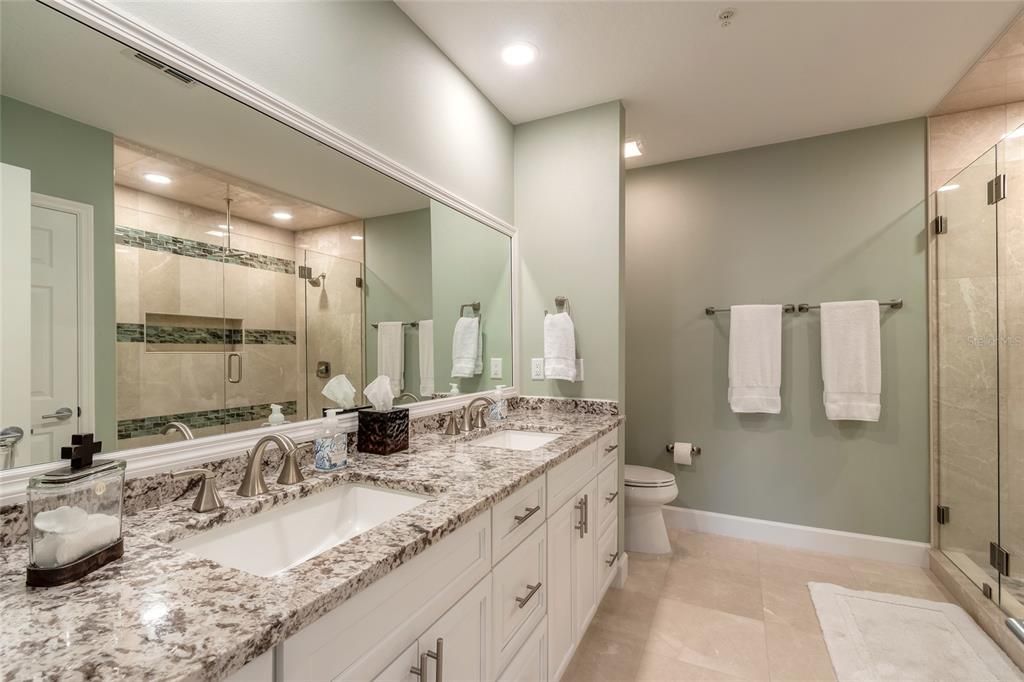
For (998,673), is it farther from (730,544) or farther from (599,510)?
(599,510)

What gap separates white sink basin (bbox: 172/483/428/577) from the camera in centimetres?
94

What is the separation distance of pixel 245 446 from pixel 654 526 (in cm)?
237

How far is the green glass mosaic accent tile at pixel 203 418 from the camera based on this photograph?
977 mm

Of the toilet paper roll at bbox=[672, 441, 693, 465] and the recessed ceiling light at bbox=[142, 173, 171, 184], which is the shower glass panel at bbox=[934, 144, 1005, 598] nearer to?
the toilet paper roll at bbox=[672, 441, 693, 465]

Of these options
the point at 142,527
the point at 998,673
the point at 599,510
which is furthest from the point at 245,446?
the point at 998,673

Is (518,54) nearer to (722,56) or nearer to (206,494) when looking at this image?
(722,56)

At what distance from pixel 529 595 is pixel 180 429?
1.01m

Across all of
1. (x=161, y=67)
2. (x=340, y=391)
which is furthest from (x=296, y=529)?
(x=161, y=67)

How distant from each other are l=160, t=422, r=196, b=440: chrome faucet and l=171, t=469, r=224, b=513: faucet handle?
123 millimetres

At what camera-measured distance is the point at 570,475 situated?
5.44 ft

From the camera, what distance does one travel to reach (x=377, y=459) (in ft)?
4.72

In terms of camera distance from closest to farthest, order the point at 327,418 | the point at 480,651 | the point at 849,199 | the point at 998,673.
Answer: the point at 480,651, the point at 327,418, the point at 998,673, the point at 849,199

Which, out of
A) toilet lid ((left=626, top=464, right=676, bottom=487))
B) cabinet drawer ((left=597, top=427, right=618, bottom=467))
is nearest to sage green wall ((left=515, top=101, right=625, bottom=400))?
cabinet drawer ((left=597, top=427, right=618, bottom=467))

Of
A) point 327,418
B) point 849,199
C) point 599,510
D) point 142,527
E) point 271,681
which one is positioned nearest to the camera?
point 271,681
